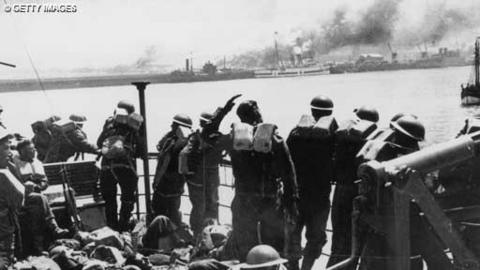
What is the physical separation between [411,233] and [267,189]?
1731mm

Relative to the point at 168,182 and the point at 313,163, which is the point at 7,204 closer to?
the point at 168,182

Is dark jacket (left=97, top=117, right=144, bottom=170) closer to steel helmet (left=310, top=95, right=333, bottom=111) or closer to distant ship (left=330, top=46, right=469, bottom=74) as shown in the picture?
steel helmet (left=310, top=95, right=333, bottom=111)

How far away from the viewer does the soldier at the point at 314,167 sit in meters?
6.55

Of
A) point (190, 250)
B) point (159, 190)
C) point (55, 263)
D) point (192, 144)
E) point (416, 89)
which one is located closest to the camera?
point (55, 263)

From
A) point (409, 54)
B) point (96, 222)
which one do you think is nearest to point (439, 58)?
point (409, 54)

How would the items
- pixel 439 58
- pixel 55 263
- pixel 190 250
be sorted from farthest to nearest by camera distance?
pixel 439 58 → pixel 190 250 → pixel 55 263

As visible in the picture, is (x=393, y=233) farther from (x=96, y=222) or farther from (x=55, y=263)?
(x=96, y=222)

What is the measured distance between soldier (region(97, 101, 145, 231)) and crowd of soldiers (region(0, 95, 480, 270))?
2.25 ft

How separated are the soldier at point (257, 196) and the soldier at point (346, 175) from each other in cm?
48

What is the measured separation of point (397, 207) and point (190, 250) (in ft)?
11.2

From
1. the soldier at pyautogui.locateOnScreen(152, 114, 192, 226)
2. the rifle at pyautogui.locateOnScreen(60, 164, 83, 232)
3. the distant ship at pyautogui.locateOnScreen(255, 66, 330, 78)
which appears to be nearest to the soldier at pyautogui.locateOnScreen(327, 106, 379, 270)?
the soldier at pyautogui.locateOnScreen(152, 114, 192, 226)

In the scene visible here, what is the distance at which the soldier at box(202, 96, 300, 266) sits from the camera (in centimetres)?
618

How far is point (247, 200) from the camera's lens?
637cm

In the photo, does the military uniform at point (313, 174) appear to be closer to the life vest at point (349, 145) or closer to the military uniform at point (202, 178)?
the life vest at point (349, 145)
